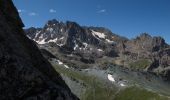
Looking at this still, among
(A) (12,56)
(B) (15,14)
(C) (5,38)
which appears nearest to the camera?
(A) (12,56)

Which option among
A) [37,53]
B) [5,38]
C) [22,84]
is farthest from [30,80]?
[37,53]

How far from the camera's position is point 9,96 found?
24.9 metres

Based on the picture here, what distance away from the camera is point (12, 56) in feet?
87.7

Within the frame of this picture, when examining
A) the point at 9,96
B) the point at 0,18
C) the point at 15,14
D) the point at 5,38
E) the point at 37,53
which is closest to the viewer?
the point at 9,96

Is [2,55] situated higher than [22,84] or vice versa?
[2,55]

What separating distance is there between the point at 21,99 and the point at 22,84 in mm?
1087

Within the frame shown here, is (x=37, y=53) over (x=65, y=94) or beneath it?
over

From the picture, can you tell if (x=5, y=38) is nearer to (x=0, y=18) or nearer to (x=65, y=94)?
(x=0, y=18)

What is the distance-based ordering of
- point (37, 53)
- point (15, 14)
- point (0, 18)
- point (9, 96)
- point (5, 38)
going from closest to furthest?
point (9, 96) < point (5, 38) < point (0, 18) < point (37, 53) < point (15, 14)

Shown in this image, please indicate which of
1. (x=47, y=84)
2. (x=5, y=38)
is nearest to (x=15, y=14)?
(x=5, y=38)

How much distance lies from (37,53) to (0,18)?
11721 millimetres

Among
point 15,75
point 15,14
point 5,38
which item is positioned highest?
point 15,14

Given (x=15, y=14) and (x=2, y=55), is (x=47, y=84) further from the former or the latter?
(x=15, y=14)

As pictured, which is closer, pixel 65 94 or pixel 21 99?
pixel 21 99
